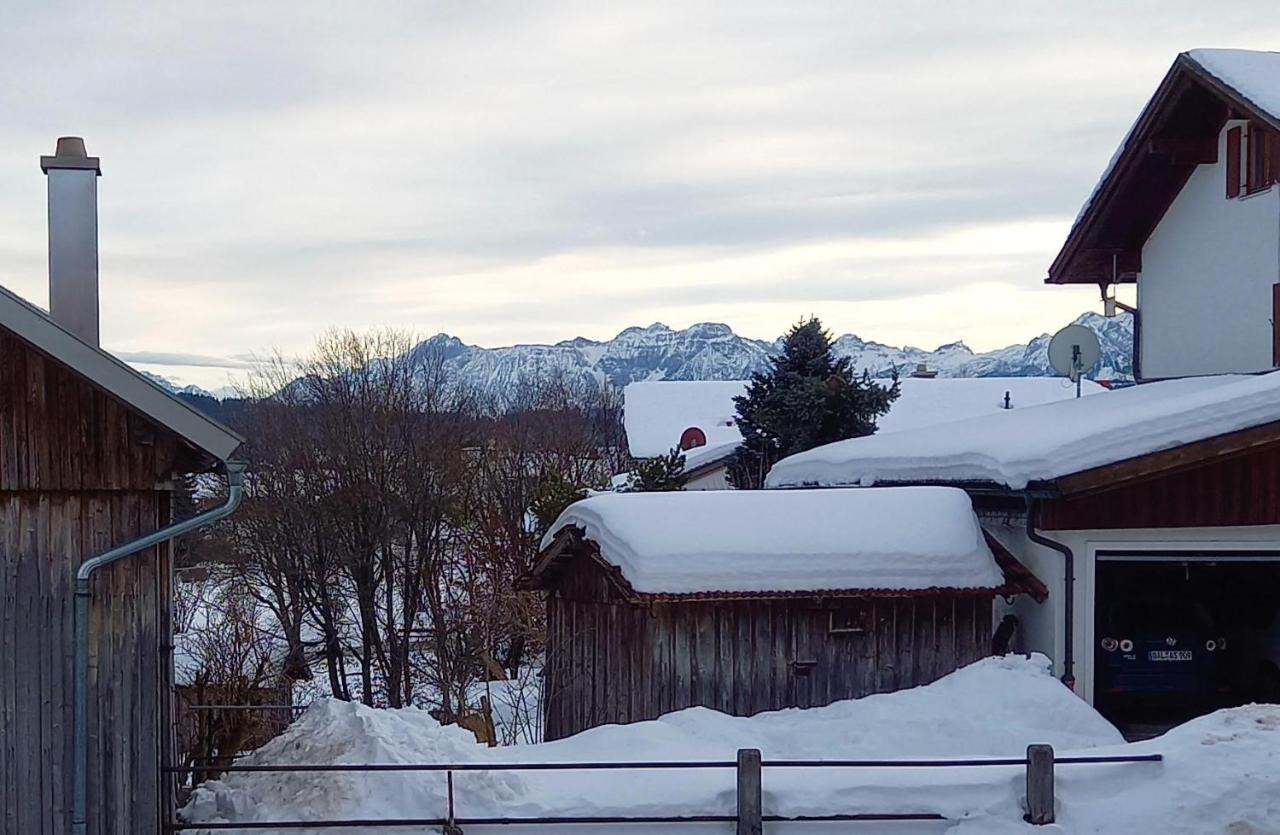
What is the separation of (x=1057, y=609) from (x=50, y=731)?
9.42 metres

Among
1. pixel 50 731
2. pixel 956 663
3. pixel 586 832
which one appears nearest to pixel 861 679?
pixel 956 663

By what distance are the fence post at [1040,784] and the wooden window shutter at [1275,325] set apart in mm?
8955

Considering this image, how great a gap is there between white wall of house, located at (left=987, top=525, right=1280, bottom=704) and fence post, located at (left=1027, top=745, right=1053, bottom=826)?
3.86m

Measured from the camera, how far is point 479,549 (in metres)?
38.7

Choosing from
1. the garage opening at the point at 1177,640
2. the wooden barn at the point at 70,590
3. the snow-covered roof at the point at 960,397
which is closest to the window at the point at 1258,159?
the garage opening at the point at 1177,640

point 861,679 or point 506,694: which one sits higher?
point 861,679

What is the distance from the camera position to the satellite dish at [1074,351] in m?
20.2

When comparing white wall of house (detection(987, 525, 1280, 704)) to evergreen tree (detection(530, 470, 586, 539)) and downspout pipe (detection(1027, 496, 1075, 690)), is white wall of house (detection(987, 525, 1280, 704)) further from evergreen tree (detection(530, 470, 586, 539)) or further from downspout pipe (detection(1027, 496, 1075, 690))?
evergreen tree (detection(530, 470, 586, 539))

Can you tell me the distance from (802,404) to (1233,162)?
42.4ft

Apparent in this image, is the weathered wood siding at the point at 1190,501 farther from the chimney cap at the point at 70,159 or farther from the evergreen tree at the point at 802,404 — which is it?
the evergreen tree at the point at 802,404

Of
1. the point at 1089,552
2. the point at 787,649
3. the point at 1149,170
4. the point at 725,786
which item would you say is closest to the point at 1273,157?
the point at 1149,170

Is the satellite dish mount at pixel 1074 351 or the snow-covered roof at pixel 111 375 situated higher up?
the satellite dish mount at pixel 1074 351

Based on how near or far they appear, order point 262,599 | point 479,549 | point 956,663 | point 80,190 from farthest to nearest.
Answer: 1. point 479,549
2. point 262,599
3. point 956,663
4. point 80,190

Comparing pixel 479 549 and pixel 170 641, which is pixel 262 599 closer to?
pixel 479 549
